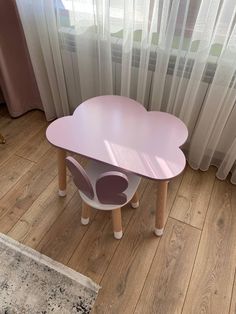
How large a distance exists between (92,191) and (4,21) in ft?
4.45

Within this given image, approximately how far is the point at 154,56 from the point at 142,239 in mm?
986

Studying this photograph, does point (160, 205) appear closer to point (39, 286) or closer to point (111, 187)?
point (111, 187)

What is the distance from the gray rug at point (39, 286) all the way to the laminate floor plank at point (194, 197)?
62cm

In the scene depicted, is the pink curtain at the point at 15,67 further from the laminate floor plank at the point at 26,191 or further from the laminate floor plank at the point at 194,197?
the laminate floor plank at the point at 194,197

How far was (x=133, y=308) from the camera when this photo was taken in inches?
41.2

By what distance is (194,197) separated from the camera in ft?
4.82

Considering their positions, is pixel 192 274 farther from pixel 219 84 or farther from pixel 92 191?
pixel 219 84

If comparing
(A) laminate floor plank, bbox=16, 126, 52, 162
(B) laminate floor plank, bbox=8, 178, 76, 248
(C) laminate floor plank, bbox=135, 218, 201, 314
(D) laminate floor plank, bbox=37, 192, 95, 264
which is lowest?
(C) laminate floor plank, bbox=135, 218, 201, 314

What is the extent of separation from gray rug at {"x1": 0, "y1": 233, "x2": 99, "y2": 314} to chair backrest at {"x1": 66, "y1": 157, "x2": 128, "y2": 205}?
0.42 m

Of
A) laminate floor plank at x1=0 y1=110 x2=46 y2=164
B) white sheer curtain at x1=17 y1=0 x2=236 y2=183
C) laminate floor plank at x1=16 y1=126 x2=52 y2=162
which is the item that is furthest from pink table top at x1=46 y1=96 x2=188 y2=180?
laminate floor plank at x1=0 y1=110 x2=46 y2=164

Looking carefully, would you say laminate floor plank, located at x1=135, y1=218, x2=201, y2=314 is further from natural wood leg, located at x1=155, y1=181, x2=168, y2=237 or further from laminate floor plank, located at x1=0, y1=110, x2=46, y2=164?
laminate floor plank, located at x1=0, y1=110, x2=46, y2=164

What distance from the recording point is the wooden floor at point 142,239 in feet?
3.57

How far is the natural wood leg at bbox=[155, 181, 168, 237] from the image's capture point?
1.06 meters

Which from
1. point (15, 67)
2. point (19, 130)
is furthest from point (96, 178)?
point (15, 67)
